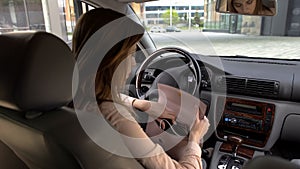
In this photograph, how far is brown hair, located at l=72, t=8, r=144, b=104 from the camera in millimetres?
1175

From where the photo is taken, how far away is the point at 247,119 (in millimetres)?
2281

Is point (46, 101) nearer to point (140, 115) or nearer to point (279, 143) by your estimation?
point (140, 115)

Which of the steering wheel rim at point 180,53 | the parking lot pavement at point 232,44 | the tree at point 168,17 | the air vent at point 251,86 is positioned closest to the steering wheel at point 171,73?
the steering wheel rim at point 180,53

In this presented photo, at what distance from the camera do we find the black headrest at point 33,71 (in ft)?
3.13

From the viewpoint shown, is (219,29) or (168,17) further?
(168,17)

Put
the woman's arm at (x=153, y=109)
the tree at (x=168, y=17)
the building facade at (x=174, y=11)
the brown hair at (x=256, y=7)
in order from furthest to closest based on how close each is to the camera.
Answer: the tree at (x=168, y=17) < the building facade at (x=174, y=11) < the woman's arm at (x=153, y=109) < the brown hair at (x=256, y=7)

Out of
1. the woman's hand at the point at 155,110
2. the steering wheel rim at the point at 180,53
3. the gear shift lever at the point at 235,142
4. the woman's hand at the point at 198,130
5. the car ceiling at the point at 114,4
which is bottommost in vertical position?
the gear shift lever at the point at 235,142

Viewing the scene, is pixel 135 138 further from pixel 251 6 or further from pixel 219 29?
pixel 219 29

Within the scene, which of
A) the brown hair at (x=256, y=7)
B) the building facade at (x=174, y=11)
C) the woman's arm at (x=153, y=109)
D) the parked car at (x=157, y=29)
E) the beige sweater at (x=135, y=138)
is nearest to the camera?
the beige sweater at (x=135, y=138)

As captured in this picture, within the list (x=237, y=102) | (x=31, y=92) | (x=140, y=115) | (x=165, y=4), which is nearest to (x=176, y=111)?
(x=140, y=115)

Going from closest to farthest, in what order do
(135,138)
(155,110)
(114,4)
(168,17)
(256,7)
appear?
(135,138)
(256,7)
(155,110)
(114,4)
(168,17)

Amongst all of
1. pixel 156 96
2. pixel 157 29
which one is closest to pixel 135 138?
pixel 156 96

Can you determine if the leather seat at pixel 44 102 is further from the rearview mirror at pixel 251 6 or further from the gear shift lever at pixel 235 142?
the gear shift lever at pixel 235 142

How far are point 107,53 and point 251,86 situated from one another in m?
→ 1.44
